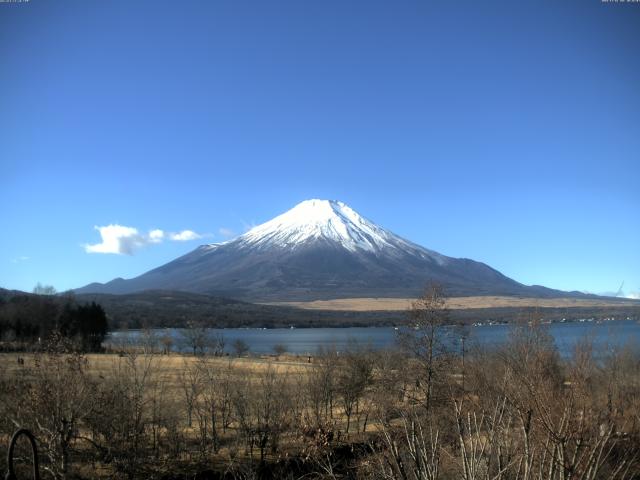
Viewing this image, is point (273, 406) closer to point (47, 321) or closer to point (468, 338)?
point (468, 338)

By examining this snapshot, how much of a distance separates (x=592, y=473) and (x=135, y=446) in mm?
19005

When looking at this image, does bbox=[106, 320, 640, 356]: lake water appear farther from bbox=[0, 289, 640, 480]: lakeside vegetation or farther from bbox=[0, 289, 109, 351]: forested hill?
bbox=[0, 289, 109, 351]: forested hill

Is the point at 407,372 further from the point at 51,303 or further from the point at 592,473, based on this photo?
the point at 51,303

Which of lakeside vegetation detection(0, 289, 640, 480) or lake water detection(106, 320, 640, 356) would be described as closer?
lakeside vegetation detection(0, 289, 640, 480)

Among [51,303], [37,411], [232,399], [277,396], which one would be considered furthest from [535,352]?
[51,303]

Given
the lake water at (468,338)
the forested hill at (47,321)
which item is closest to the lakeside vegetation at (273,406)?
the lake water at (468,338)

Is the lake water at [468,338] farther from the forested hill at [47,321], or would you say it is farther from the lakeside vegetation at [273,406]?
the forested hill at [47,321]

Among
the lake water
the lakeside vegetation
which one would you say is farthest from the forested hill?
the lakeside vegetation

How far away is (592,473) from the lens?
5117 mm

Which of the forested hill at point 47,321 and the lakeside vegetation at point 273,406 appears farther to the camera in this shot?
the forested hill at point 47,321

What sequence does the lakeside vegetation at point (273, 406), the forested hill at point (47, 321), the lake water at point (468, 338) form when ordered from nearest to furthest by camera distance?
the lakeside vegetation at point (273, 406) → the lake water at point (468, 338) → the forested hill at point (47, 321)

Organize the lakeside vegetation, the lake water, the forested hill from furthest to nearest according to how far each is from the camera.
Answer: the forested hill < the lake water < the lakeside vegetation

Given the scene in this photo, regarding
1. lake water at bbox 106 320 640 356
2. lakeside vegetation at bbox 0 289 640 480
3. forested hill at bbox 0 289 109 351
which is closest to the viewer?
lakeside vegetation at bbox 0 289 640 480

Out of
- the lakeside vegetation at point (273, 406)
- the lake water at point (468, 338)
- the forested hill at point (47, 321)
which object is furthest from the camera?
the forested hill at point (47, 321)
